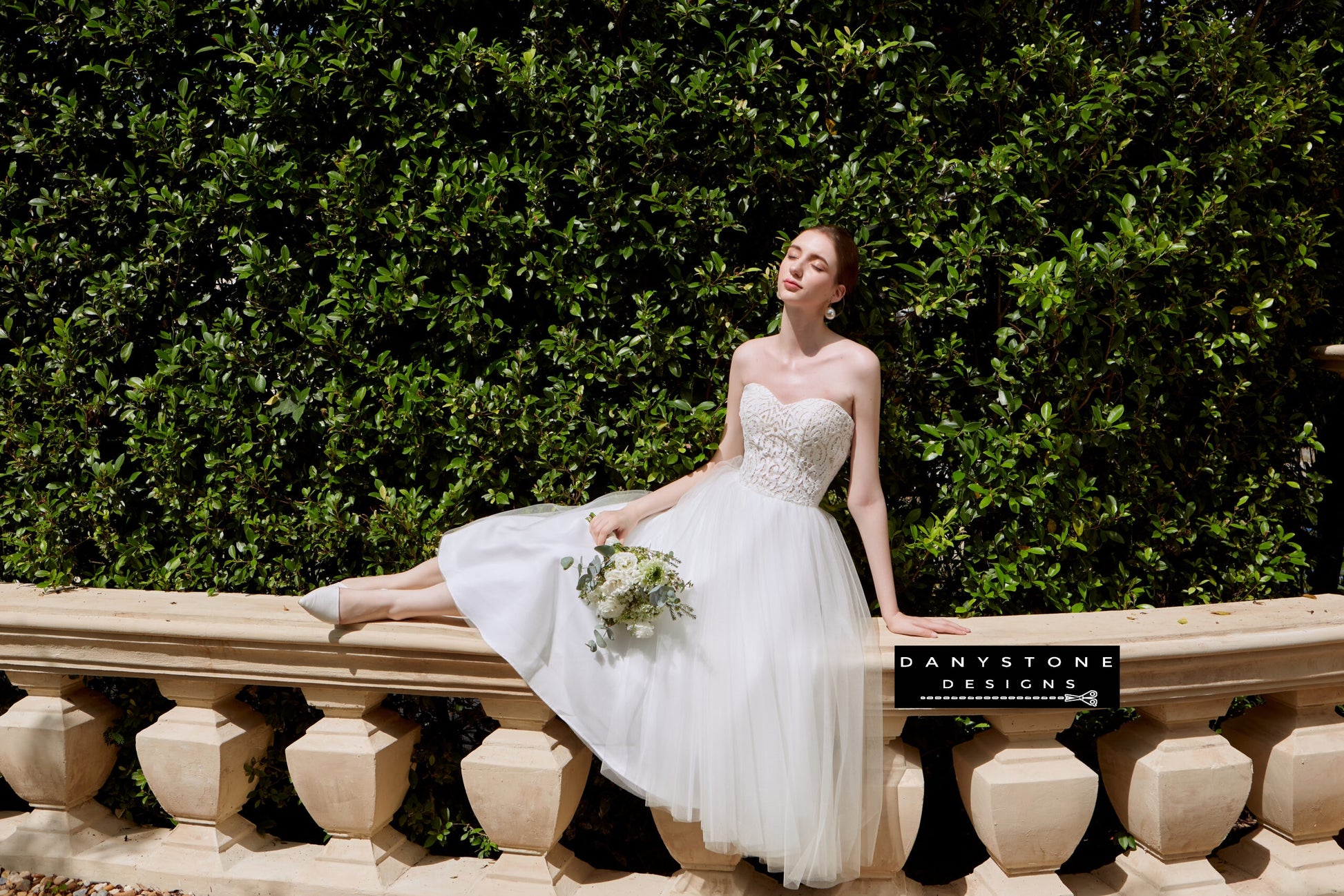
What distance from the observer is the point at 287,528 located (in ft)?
10.8

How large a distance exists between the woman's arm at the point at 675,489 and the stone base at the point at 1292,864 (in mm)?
2021

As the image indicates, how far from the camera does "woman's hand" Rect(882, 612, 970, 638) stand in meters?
2.74

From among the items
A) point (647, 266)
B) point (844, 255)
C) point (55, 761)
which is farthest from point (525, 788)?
point (844, 255)

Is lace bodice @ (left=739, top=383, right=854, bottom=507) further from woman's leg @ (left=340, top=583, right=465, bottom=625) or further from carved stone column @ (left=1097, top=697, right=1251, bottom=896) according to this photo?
carved stone column @ (left=1097, top=697, right=1251, bottom=896)

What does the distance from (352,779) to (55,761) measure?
3.58ft

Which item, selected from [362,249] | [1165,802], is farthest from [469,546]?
[1165,802]

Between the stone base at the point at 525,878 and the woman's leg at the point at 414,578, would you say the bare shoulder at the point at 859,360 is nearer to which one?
the woman's leg at the point at 414,578

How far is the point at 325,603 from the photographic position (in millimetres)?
2793

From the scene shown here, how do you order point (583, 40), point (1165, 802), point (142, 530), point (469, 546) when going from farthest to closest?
point (142, 530), point (583, 40), point (469, 546), point (1165, 802)

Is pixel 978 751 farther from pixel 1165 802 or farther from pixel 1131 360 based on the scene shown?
pixel 1131 360

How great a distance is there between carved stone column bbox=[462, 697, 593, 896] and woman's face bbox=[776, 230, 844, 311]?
148 centimetres

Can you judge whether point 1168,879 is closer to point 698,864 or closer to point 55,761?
point 698,864

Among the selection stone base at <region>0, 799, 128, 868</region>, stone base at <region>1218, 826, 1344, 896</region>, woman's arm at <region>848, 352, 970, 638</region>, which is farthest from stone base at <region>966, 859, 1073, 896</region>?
stone base at <region>0, 799, 128, 868</region>

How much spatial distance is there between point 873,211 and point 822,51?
1.80ft
